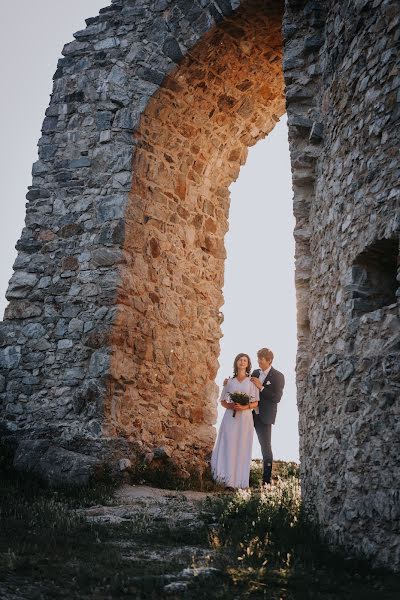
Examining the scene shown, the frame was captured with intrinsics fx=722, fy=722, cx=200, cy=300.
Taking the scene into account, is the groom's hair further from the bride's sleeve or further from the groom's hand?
the bride's sleeve

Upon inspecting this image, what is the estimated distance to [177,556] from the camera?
462 centimetres

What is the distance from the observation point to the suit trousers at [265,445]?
861cm

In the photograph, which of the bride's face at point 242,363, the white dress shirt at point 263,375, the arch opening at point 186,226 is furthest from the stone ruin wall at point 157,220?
the white dress shirt at point 263,375

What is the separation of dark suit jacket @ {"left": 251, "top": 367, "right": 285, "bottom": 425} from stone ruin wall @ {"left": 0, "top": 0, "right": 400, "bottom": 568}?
1243 millimetres

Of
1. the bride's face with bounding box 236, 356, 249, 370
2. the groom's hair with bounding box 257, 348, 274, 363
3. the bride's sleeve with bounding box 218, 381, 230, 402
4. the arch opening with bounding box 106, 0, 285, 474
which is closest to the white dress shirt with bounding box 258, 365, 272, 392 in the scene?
the groom's hair with bounding box 257, 348, 274, 363

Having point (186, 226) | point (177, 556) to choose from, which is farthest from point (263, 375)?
point (177, 556)

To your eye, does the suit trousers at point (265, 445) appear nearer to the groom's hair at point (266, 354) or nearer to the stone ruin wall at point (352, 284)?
the groom's hair at point (266, 354)

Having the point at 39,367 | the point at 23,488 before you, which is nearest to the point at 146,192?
the point at 39,367

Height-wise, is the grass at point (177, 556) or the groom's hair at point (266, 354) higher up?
the groom's hair at point (266, 354)

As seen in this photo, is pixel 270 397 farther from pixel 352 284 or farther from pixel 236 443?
pixel 352 284

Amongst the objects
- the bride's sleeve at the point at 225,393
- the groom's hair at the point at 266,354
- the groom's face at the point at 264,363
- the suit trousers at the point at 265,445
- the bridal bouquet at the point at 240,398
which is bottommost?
the suit trousers at the point at 265,445

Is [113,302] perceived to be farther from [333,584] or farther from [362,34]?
[333,584]

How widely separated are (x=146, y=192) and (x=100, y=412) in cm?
290

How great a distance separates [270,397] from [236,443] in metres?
0.76
